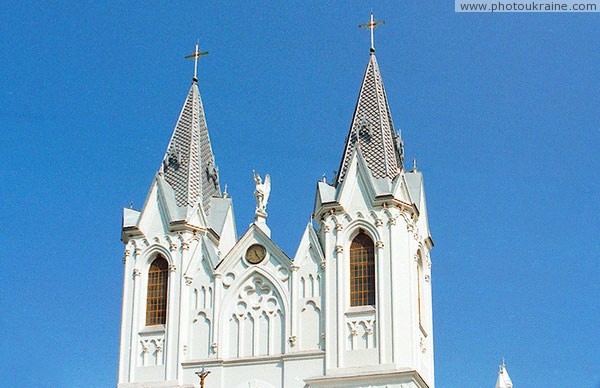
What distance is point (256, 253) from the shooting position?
37.3 metres

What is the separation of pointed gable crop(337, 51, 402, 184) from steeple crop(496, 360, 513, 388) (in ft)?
26.8

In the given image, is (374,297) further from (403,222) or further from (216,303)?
(216,303)

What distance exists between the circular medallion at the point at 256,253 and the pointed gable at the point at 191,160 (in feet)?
9.51

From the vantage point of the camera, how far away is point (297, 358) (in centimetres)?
3491

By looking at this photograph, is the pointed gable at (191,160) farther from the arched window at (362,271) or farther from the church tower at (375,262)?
the arched window at (362,271)

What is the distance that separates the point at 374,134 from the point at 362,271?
5045 mm

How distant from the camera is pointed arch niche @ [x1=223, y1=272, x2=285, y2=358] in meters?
35.7

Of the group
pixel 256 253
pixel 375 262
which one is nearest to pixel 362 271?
pixel 375 262

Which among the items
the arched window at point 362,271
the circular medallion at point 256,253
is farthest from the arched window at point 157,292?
the arched window at point 362,271

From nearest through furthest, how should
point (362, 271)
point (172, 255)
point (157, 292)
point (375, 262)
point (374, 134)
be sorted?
point (375, 262), point (362, 271), point (157, 292), point (172, 255), point (374, 134)

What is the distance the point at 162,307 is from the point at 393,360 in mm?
7805

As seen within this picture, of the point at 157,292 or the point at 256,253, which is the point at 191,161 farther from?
the point at 157,292

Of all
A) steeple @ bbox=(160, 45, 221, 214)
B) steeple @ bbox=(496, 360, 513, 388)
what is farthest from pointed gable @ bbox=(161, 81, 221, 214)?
steeple @ bbox=(496, 360, 513, 388)

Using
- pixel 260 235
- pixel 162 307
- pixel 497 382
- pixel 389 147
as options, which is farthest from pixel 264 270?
pixel 497 382
